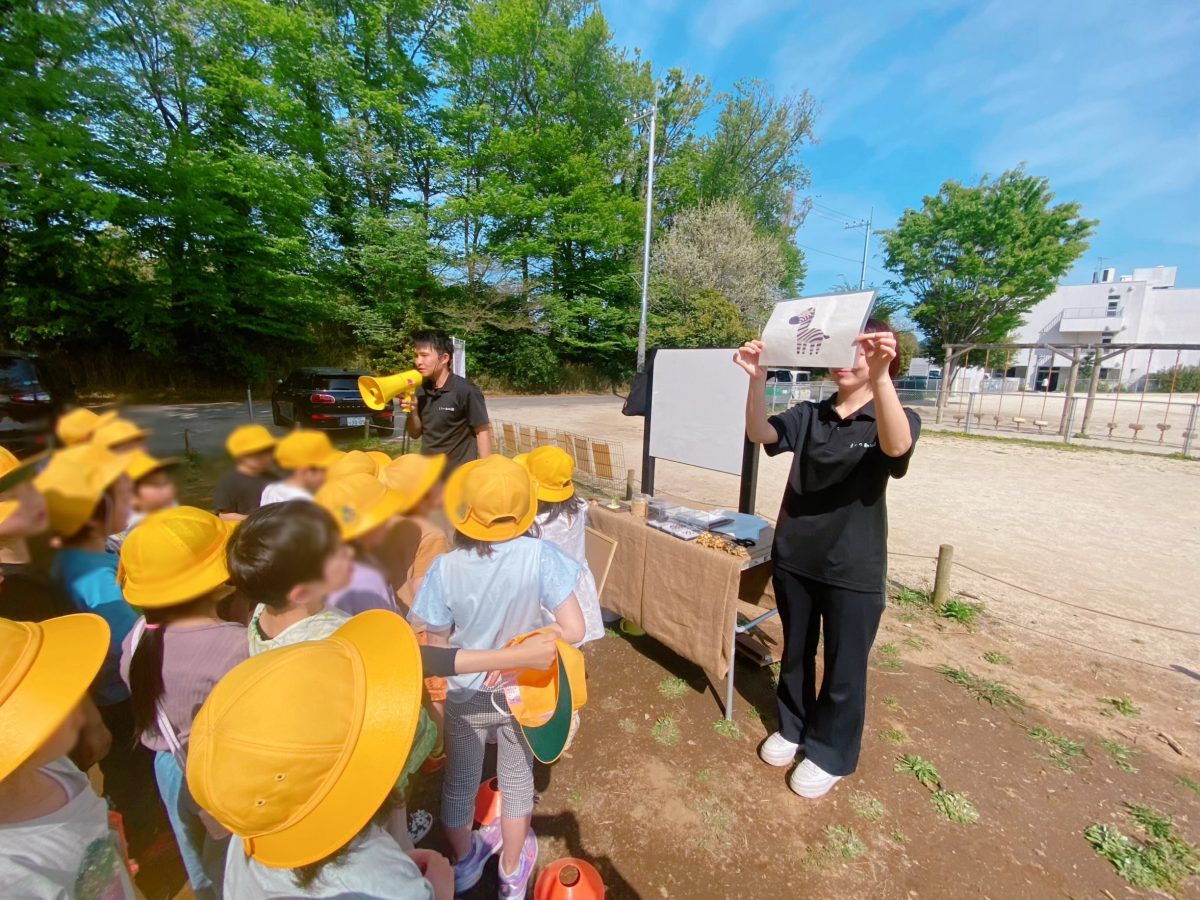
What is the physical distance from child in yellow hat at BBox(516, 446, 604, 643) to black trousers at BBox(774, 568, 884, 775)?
909 millimetres

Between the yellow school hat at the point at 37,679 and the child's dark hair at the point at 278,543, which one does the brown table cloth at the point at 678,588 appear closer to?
the child's dark hair at the point at 278,543

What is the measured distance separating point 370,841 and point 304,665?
0.46m

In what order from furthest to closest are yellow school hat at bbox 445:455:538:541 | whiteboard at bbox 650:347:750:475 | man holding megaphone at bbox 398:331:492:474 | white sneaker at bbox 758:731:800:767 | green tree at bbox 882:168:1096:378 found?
green tree at bbox 882:168:1096:378 < whiteboard at bbox 650:347:750:475 < man holding megaphone at bbox 398:331:492:474 < white sneaker at bbox 758:731:800:767 < yellow school hat at bbox 445:455:538:541

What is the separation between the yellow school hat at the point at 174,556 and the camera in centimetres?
105

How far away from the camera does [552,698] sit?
1400 millimetres

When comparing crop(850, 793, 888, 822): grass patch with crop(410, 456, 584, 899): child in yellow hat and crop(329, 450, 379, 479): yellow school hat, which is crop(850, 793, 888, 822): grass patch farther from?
crop(329, 450, 379, 479): yellow school hat

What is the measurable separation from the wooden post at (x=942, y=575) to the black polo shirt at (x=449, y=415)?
150 inches

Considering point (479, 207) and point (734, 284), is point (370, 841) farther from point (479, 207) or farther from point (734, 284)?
point (734, 284)

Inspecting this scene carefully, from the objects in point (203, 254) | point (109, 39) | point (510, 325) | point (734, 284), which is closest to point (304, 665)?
point (203, 254)

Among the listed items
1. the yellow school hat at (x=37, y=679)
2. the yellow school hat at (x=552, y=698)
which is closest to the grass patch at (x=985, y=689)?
the yellow school hat at (x=552, y=698)

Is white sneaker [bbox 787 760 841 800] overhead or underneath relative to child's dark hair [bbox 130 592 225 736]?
underneath

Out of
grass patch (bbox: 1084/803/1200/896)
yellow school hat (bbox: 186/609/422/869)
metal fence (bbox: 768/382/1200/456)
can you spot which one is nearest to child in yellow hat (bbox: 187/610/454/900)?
yellow school hat (bbox: 186/609/422/869)

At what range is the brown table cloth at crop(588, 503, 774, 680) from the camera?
8.41ft

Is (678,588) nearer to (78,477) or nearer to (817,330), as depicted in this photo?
(817,330)
